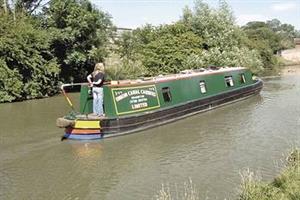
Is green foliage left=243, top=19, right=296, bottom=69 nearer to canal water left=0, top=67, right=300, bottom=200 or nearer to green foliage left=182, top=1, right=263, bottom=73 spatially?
green foliage left=182, top=1, right=263, bottom=73

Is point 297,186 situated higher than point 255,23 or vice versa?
point 255,23

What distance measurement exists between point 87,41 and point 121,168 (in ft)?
59.4

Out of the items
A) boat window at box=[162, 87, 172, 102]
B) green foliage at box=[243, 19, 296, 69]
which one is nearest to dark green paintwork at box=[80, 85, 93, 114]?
boat window at box=[162, 87, 172, 102]

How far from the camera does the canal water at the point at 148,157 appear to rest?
27.1 feet

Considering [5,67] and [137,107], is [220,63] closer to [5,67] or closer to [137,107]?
[5,67]

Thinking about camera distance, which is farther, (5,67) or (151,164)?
(5,67)

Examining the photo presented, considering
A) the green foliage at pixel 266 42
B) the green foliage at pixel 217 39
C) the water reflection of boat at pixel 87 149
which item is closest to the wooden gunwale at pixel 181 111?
the water reflection of boat at pixel 87 149

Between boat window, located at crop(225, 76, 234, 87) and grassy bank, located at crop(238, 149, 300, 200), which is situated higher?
boat window, located at crop(225, 76, 234, 87)

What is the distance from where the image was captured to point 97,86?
1232 centimetres

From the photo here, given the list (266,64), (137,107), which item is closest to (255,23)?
(266,64)

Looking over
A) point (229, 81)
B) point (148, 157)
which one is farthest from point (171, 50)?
point (148, 157)

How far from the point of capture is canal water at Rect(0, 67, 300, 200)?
827cm

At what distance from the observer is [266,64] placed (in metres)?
46.1

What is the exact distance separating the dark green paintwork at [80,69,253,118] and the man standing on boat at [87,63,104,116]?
0.24 meters
